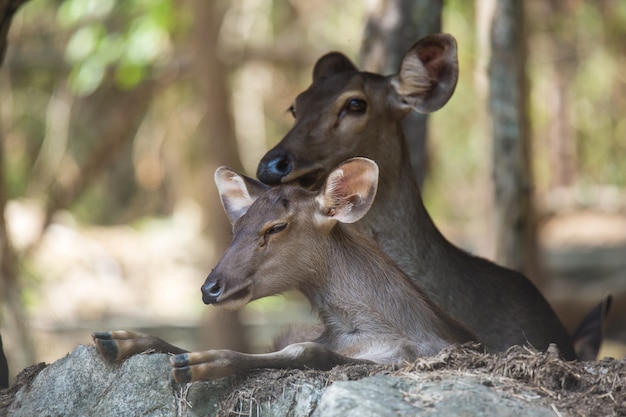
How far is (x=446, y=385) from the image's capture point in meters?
5.08

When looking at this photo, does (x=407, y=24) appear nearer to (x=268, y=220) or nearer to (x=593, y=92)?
(x=268, y=220)

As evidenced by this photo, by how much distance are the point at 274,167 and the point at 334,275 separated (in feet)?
3.77

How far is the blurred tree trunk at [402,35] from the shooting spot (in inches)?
379

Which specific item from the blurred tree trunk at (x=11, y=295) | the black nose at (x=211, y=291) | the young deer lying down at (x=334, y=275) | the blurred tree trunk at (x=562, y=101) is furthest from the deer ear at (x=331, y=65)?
the blurred tree trunk at (x=562, y=101)

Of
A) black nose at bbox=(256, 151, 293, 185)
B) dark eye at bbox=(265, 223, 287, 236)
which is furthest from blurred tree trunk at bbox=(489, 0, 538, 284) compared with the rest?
dark eye at bbox=(265, 223, 287, 236)

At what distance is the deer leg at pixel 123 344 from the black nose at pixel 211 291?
392mm

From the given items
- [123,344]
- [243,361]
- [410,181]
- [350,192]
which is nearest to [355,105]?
[410,181]

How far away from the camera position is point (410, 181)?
25.9ft

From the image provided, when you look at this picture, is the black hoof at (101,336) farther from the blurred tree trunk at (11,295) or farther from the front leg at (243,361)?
the blurred tree trunk at (11,295)

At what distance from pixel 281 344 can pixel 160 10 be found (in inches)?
273

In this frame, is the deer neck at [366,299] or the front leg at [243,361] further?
the deer neck at [366,299]

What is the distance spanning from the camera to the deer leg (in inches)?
221

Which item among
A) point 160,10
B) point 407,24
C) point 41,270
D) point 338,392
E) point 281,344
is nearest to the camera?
point 338,392

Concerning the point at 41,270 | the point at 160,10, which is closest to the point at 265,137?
the point at 41,270
